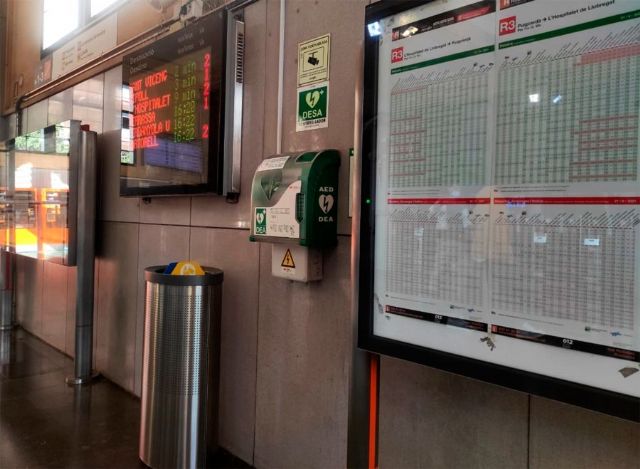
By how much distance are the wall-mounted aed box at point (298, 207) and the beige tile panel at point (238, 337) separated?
475 millimetres

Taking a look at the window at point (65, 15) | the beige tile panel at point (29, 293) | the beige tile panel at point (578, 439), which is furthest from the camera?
the beige tile panel at point (29, 293)

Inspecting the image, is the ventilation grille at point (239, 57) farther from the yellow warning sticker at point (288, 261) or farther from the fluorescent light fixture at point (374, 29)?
the fluorescent light fixture at point (374, 29)

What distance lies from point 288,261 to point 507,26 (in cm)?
137

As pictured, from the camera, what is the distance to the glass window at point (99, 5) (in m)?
4.38

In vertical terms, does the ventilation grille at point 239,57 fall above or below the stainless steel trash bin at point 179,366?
above

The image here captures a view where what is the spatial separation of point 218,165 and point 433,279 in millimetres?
1613

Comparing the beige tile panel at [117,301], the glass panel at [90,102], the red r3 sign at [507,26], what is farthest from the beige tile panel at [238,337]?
the glass panel at [90,102]

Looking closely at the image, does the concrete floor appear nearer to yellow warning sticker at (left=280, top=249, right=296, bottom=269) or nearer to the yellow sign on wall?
yellow warning sticker at (left=280, top=249, right=296, bottom=269)

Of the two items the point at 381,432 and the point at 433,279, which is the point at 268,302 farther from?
the point at 433,279

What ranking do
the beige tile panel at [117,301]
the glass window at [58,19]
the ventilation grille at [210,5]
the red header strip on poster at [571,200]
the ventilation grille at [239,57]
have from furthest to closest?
the glass window at [58,19]
the beige tile panel at [117,301]
the ventilation grille at [210,5]
the ventilation grille at [239,57]
the red header strip on poster at [571,200]

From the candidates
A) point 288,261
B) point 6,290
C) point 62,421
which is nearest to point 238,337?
point 288,261

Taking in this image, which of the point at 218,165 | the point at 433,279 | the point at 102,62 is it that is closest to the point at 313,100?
the point at 218,165

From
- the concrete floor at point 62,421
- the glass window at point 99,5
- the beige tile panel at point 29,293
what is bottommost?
the concrete floor at point 62,421

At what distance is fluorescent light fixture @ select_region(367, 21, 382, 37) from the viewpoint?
1.58 metres
